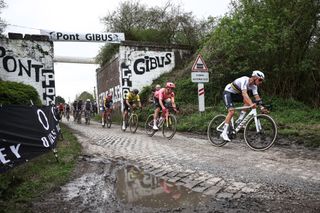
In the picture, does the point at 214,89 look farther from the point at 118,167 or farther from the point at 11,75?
the point at 11,75

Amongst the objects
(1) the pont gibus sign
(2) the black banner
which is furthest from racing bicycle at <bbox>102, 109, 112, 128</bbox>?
(2) the black banner

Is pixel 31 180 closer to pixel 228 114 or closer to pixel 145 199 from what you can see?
pixel 145 199

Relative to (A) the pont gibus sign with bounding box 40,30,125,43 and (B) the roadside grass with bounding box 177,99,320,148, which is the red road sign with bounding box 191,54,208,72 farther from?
(A) the pont gibus sign with bounding box 40,30,125,43

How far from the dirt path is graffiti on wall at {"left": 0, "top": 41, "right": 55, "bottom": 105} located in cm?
1529

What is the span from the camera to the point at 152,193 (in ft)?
16.9

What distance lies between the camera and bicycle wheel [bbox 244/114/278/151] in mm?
8359

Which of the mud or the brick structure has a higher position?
the brick structure

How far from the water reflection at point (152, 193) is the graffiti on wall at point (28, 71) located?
58.0 ft

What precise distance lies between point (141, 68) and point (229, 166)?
59.9 ft

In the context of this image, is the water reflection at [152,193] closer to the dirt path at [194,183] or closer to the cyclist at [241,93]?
the dirt path at [194,183]

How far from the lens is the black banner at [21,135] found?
6.17m

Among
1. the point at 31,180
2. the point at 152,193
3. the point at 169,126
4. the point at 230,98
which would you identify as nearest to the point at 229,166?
the point at 152,193

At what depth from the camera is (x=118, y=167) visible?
7.20 m

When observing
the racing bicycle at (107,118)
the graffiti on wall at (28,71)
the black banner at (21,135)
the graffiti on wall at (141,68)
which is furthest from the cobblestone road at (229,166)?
the graffiti on wall at (141,68)
